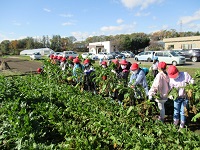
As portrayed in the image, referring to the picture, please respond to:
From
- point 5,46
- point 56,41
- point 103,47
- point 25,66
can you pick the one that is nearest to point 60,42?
point 56,41

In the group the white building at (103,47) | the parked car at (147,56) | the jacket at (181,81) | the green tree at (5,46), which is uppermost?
the green tree at (5,46)

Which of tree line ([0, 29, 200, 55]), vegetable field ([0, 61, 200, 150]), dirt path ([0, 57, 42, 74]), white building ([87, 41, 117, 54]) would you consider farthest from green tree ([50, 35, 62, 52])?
vegetable field ([0, 61, 200, 150])

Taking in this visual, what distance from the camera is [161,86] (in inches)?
230

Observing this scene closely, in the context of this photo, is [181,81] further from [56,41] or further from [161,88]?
[56,41]

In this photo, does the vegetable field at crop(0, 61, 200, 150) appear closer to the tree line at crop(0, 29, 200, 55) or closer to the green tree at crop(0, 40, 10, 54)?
the tree line at crop(0, 29, 200, 55)

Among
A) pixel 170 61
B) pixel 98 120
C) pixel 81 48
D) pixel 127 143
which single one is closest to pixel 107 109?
pixel 98 120

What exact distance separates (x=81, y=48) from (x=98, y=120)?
3349 inches

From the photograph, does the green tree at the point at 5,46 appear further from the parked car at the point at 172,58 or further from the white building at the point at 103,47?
the parked car at the point at 172,58

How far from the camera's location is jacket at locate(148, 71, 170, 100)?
5777mm

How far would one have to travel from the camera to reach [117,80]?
743 cm

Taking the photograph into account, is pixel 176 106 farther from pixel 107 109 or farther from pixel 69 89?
pixel 69 89

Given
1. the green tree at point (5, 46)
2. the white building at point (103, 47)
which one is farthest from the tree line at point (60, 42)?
the white building at point (103, 47)

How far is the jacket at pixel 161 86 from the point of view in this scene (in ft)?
19.0

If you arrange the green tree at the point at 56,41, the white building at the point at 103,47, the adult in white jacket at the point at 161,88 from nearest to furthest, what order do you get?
the adult in white jacket at the point at 161,88 < the white building at the point at 103,47 < the green tree at the point at 56,41
